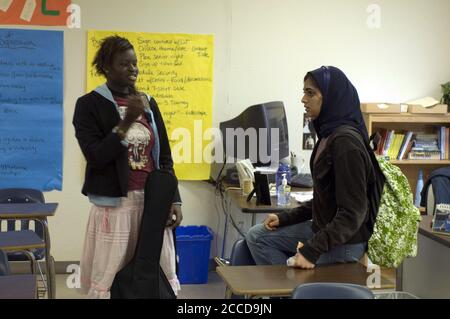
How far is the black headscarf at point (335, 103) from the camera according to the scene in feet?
8.24

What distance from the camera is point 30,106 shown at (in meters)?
4.56

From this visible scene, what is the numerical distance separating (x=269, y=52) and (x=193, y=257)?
5.75ft

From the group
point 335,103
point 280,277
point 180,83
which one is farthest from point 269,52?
point 280,277

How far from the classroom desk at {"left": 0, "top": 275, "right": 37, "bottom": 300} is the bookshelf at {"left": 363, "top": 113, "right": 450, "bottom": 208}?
3.39 meters

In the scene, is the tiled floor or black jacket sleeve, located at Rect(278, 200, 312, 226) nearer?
black jacket sleeve, located at Rect(278, 200, 312, 226)

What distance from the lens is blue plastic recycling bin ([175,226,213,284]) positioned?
455cm

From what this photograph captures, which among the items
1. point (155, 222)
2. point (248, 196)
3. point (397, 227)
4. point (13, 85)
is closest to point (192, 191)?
point (248, 196)

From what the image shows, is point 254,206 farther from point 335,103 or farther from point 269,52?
point 269,52

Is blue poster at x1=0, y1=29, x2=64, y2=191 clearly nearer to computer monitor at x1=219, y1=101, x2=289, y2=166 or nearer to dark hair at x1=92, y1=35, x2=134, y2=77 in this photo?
computer monitor at x1=219, y1=101, x2=289, y2=166

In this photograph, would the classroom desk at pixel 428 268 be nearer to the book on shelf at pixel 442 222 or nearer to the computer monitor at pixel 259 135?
the book on shelf at pixel 442 222

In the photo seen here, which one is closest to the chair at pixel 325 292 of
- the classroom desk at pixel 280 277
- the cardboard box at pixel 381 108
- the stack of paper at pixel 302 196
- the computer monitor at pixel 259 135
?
the classroom desk at pixel 280 277

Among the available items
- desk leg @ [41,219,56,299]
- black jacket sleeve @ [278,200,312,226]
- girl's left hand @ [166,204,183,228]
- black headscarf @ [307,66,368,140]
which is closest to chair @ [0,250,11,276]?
girl's left hand @ [166,204,183,228]
